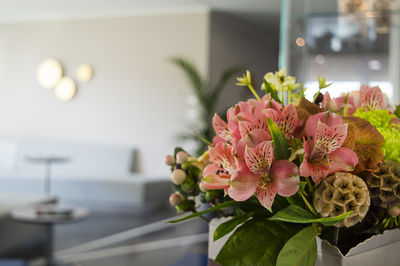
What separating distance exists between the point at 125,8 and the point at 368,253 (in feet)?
22.4

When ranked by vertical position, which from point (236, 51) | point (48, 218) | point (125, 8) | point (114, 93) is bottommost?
point (48, 218)

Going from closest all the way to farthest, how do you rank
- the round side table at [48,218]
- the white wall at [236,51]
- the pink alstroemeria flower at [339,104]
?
the pink alstroemeria flower at [339,104]
the round side table at [48,218]
the white wall at [236,51]

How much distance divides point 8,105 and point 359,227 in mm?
8072

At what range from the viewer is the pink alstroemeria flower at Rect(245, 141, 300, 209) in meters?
0.50

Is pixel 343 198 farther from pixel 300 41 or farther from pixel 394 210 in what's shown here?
pixel 300 41

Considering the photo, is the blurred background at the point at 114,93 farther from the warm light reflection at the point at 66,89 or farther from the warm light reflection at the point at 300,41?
the warm light reflection at the point at 300,41

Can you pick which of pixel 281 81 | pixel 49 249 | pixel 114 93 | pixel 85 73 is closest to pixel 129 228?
pixel 49 249

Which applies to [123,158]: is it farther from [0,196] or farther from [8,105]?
[0,196]

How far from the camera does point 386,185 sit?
0.55 meters

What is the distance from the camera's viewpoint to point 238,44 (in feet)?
25.8

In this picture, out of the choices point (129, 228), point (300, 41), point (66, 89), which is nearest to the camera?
point (300, 41)

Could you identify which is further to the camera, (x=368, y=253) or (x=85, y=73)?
(x=85, y=73)

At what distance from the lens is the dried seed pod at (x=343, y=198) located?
1.63 ft

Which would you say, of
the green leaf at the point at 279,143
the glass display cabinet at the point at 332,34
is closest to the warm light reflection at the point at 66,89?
the glass display cabinet at the point at 332,34
